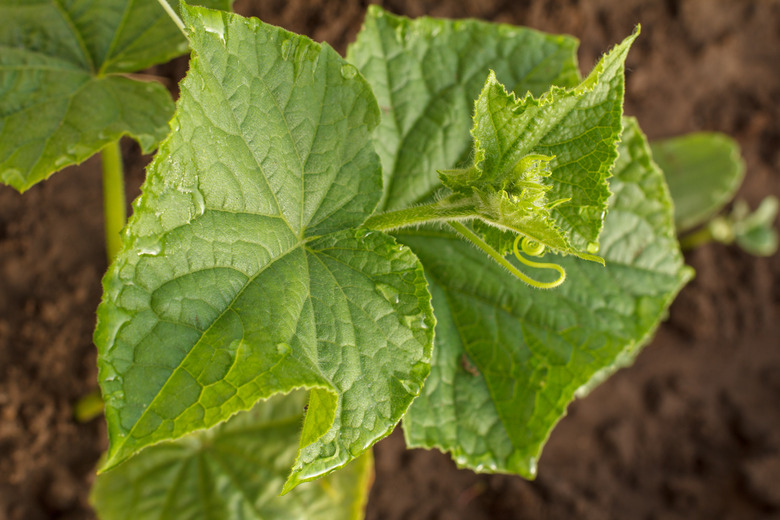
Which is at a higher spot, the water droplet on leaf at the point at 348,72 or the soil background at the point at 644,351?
the water droplet on leaf at the point at 348,72

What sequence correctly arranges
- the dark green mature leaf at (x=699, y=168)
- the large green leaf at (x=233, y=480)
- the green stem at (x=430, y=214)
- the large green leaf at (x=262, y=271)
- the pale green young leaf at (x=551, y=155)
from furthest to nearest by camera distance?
the dark green mature leaf at (x=699, y=168) → the large green leaf at (x=233, y=480) → the green stem at (x=430, y=214) → the pale green young leaf at (x=551, y=155) → the large green leaf at (x=262, y=271)

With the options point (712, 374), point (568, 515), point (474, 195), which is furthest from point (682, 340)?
point (474, 195)

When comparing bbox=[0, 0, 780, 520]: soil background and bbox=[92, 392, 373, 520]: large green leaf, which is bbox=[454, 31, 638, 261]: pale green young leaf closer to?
bbox=[92, 392, 373, 520]: large green leaf

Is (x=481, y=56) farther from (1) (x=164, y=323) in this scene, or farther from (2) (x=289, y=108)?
(1) (x=164, y=323)

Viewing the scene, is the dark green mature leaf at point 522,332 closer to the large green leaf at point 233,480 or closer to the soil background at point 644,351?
the large green leaf at point 233,480

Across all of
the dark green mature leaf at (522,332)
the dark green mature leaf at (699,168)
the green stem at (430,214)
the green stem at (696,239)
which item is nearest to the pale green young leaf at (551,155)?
the green stem at (430,214)

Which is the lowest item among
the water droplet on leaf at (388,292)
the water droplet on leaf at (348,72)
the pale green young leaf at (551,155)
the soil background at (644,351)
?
the soil background at (644,351)

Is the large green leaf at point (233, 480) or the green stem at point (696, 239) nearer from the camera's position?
the large green leaf at point (233, 480)

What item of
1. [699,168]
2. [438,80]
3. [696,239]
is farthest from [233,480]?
[696,239]
